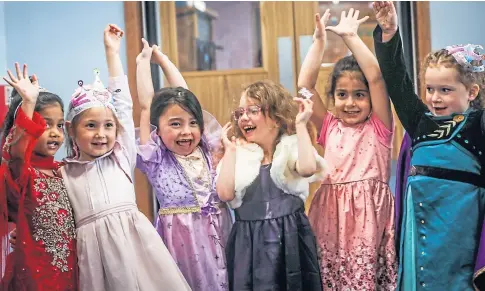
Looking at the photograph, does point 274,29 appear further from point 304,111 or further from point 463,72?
point 463,72

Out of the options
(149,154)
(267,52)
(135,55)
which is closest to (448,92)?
(149,154)

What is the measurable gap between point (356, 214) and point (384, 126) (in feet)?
0.94

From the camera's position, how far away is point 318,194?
6.79 feet

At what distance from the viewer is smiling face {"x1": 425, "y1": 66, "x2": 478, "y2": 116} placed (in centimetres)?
184

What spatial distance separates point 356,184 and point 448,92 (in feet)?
1.27

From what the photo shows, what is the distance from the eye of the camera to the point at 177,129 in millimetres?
2062

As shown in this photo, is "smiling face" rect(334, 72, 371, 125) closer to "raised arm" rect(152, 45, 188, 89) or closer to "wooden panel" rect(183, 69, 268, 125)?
"raised arm" rect(152, 45, 188, 89)

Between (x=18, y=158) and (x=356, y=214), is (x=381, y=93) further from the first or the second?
(x=18, y=158)

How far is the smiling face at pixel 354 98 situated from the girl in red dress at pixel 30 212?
35.1 inches

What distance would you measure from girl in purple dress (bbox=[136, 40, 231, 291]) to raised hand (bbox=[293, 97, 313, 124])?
13.2 inches

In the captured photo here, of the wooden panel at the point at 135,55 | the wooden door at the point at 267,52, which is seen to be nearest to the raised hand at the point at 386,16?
the wooden door at the point at 267,52

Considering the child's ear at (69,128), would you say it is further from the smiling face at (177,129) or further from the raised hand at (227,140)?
the raised hand at (227,140)

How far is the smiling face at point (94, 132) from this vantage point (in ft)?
6.22

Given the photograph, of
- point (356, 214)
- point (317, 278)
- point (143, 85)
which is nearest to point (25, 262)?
point (143, 85)
